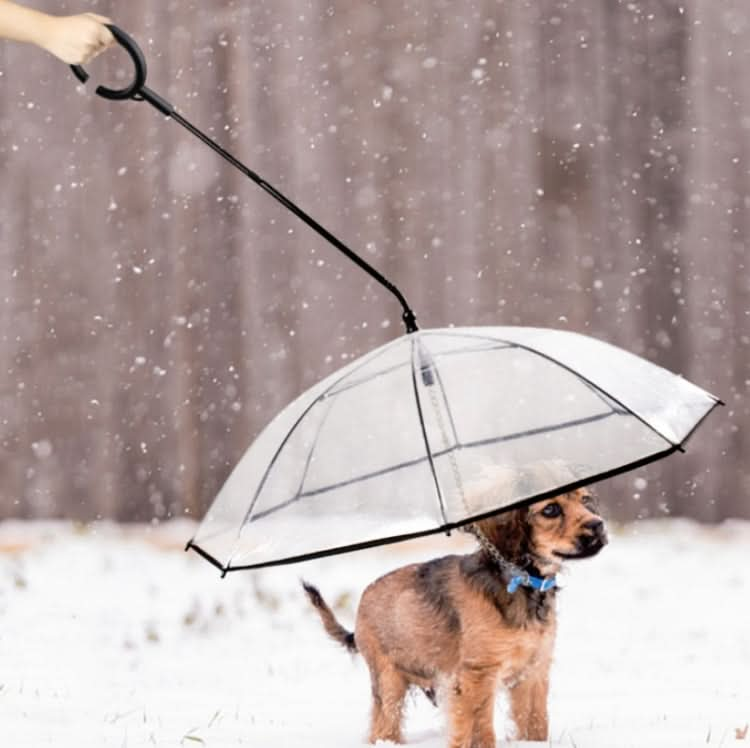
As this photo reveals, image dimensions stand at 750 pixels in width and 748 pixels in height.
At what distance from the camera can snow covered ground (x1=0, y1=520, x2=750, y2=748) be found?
8.76 feet

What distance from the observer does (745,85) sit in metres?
4.33

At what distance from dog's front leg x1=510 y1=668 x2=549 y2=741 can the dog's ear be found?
295mm

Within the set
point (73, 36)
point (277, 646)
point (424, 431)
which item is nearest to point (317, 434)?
point (424, 431)

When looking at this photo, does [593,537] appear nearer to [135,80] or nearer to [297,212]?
[297,212]

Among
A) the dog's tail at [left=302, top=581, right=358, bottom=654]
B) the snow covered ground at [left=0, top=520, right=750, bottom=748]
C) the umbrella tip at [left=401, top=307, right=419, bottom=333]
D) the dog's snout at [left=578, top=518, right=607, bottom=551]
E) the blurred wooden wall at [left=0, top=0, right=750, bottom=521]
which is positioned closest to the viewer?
the dog's snout at [left=578, top=518, right=607, bottom=551]

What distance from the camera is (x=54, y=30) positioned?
2.01 metres

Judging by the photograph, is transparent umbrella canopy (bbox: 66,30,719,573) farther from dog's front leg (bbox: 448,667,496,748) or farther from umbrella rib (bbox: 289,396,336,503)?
dog's front leg (bbox: 448,667,496,748)

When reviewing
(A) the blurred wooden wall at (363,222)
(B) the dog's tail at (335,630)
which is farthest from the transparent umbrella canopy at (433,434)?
(A) the blurred wooden wall at (363,222)

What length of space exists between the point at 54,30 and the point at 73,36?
0.03m

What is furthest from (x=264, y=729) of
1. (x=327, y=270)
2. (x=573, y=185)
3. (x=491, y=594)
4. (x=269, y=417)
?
(x=573, y=185)

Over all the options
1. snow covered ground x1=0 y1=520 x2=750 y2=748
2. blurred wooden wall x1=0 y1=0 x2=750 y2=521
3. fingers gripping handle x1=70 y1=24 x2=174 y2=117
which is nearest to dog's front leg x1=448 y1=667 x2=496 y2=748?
snow covered ground x1=0 y1=520 x2=750 y2=748

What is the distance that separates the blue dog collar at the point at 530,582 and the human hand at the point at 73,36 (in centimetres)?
114

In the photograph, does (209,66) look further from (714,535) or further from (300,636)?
(714,535)

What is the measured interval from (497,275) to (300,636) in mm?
1454
